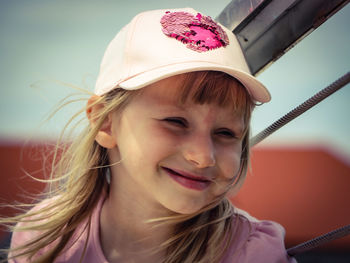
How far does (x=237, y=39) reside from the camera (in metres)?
0.71

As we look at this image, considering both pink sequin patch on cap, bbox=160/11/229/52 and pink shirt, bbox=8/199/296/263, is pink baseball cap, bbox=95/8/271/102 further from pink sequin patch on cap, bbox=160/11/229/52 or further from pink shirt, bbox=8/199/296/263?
pink shirt, bbox=8/199/296/263

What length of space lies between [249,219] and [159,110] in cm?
34

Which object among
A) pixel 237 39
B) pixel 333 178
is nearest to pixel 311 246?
pixel 237 39

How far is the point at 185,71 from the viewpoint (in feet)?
1.95

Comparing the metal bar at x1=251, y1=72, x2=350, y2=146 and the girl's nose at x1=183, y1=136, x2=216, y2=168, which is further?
the girl's nose at x1=183, y1=136, x2=216, y2=168

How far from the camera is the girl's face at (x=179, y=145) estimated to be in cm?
62

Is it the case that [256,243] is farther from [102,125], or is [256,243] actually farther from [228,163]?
[102,125]

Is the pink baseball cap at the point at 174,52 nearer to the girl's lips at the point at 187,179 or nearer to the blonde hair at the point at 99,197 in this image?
the blonde hair at the point at 99,197

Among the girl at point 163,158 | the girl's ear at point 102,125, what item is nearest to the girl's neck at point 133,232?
the girl at point 163,158

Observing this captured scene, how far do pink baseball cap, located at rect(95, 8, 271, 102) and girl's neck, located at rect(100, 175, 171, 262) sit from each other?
0.25 m

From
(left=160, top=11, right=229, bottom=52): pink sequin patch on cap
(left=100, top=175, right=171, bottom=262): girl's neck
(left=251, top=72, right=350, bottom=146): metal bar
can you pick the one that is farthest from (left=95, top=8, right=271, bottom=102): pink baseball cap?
(left=100, top=175, right=171, bottom=262): girl's neck

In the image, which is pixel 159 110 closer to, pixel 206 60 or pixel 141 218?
pixel 206 60

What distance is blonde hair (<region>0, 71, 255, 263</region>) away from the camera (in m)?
0.65

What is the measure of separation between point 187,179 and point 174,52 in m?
0.23
